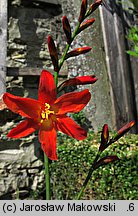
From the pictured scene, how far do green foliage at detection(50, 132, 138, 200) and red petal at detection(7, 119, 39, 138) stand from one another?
1.43 m

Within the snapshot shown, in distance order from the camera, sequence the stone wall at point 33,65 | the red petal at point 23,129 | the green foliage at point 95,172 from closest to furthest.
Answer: the red petal at point 23,129 → the green foliage at point 95,172 → the stone wall at point 33,65

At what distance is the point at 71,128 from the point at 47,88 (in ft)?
0.26

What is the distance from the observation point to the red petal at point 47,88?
18.6 inches

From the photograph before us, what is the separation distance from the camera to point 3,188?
2.09 meters

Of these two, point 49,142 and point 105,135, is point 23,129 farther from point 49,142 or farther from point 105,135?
point 105,135

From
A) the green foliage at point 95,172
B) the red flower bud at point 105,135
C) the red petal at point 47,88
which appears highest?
the red petal at point 47,88

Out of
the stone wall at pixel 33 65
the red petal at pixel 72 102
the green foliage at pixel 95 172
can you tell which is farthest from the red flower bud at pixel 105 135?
the stone wall at pixel 33 65

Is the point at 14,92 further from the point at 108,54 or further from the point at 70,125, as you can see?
the point at 70,125

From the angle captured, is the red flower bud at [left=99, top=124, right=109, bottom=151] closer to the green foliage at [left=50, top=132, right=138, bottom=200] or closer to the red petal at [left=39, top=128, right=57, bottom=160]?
the red petal at [left=39, top=128, right=57, bottom=160]

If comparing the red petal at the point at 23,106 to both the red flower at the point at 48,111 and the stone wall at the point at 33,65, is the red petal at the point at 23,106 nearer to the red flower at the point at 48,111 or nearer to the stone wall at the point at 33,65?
the red flower at the point at 48,111

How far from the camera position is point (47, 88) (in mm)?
479

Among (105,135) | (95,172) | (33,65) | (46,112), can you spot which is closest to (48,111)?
(46,112)

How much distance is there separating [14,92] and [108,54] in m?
0.92

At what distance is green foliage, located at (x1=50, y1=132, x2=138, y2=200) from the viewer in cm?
180
